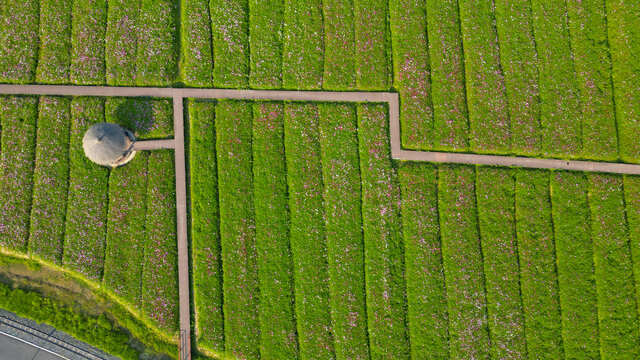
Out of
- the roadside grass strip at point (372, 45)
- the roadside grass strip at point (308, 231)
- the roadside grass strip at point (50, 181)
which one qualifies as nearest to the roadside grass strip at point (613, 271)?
the roadside grass strip at point (372, 45)

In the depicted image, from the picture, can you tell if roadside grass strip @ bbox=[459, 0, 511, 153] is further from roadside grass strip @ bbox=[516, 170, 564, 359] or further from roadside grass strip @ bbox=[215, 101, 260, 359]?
roadside grass strip @ bbox=[215, 101, 260, 359]

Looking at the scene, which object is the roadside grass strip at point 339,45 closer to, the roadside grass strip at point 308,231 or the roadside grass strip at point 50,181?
the roadside grass strip at point 308,231

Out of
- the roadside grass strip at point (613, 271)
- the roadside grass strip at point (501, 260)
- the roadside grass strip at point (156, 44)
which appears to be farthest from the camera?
the roadside grass strip at point (156, 44)

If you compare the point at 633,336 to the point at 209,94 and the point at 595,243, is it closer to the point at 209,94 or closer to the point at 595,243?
the point at 595,243

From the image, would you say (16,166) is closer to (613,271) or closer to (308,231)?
(308,231)

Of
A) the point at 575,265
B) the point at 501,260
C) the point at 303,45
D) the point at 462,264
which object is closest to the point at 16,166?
the point at 303,45
